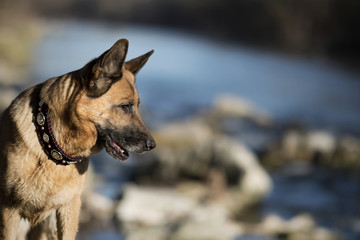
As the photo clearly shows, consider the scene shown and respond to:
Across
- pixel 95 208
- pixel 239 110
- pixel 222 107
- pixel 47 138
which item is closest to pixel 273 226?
pixel 95 208

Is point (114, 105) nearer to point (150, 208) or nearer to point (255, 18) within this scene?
point (150, 208)

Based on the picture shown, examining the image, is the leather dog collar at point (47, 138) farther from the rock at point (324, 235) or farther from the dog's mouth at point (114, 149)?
the rock at point (324, 235)

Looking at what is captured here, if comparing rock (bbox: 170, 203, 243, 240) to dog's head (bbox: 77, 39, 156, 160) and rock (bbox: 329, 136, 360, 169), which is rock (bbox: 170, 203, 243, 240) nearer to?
dog's head (bbox: 77, 39, 156, 160)

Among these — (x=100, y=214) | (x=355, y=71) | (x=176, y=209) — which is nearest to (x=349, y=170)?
(x=355, y=71)

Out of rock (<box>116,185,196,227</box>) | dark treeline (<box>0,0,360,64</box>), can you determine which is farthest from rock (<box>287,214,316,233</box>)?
dark treeline (<box>0,0,360,64</box>)

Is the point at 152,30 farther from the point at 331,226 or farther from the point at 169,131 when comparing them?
the point at 331,226

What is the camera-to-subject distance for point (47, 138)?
257 centimetres

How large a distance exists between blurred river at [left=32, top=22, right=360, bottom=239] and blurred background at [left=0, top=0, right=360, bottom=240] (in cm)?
5

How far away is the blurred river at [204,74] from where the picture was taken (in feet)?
52.9

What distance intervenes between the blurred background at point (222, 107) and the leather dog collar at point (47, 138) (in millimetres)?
4403

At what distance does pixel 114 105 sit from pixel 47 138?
0.46m

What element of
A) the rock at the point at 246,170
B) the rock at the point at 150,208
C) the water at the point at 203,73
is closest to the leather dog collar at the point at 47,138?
the rock at the point at 150,208

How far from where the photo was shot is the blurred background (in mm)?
8180

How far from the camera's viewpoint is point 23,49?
19094 mm
